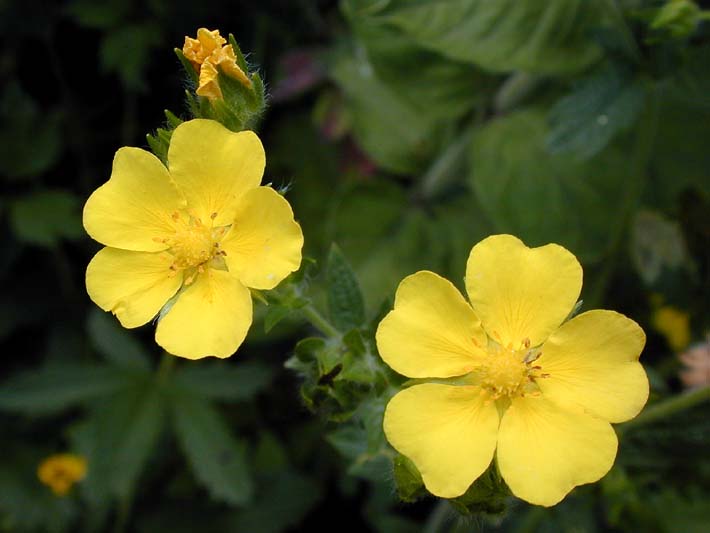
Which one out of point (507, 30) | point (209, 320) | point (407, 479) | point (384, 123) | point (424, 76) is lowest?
point (384, 123)

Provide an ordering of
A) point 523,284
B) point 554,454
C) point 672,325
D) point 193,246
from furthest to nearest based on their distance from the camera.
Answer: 1. point 672,325
2. point 193,246
3. point 523,284
4. point 554,454

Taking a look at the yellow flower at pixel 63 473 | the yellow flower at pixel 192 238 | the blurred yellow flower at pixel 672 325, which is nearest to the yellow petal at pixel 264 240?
the yellow flower at pixel 192 238

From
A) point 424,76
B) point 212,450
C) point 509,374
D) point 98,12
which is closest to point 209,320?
point 509,374

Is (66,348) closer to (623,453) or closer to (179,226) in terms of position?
(179,226)

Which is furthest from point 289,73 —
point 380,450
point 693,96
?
point 380,450

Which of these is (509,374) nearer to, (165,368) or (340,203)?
(340,203)

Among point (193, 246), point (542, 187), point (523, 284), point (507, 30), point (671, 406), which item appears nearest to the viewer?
point (523, 284)

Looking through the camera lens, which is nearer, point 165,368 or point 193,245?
point 193,245

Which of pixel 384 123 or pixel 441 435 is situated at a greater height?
pixel 441 435
